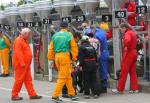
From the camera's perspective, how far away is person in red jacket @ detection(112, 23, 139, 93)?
13500mm

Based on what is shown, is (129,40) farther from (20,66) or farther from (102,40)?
(20,66)

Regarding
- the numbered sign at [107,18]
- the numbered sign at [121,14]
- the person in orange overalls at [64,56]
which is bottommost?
the person in orange overalls at [64,56]

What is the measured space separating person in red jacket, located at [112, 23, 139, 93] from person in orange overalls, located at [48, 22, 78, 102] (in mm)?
1542

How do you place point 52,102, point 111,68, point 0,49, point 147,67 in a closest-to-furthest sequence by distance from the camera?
point 52,102 < point 147,67 < point 111,68 < point 0,49

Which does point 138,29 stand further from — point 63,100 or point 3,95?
point 3,95

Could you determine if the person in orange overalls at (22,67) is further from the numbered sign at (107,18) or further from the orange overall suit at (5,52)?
the orange overall suit at (5,52)

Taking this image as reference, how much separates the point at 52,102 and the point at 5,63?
855cm

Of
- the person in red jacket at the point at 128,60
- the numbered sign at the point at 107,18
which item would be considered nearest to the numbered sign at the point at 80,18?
the numbered sign at the point at 107,18

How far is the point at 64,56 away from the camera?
41.9 ft

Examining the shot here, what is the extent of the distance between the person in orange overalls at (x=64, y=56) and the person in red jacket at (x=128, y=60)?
1.54m

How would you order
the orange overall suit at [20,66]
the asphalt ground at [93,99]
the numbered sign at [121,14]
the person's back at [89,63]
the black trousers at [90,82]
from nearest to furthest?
the asphalt ground at [93,99]
the person's back at [89,63]
the black trousers at [90,82]
the orange overall suit at [20,66]
the numbered sign at [121,14]

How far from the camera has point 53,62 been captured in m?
13.2

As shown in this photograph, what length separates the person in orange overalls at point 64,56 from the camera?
41.8 feet

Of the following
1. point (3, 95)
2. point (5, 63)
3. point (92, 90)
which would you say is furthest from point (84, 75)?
point (5, 63)
